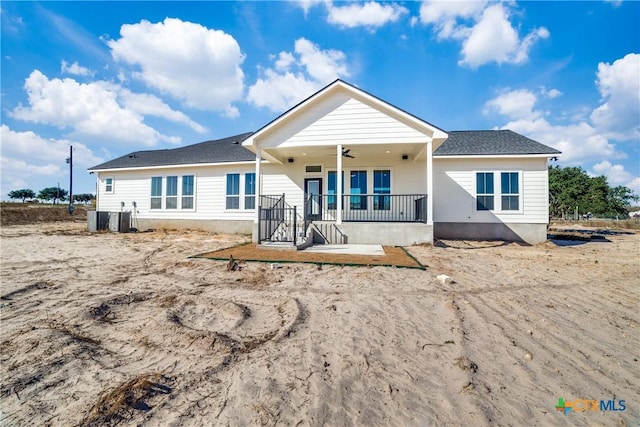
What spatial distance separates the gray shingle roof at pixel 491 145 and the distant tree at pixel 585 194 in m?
26.0

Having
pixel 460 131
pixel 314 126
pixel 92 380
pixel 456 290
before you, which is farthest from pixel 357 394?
pixel 460 131

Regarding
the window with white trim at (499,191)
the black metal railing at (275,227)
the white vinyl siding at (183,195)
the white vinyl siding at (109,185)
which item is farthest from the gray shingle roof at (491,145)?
the white vinyl siding at (109,185)

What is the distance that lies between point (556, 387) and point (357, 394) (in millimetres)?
1689

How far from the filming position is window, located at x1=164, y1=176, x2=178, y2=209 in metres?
15.4

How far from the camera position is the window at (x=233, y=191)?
1420cm

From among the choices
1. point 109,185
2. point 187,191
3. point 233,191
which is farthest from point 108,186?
point 233,191

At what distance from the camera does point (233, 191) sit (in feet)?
46.8

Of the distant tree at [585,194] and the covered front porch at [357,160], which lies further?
the distant tree at [585,194]

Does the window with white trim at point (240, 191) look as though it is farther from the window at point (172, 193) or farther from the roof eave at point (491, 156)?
the roof eave at point (491, 156)

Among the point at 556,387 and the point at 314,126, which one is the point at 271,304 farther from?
the point at 314,126

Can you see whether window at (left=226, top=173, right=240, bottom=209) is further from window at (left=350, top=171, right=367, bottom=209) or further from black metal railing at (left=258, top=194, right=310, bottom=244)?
window at (left=350, top=171, right=367, bottom=209)

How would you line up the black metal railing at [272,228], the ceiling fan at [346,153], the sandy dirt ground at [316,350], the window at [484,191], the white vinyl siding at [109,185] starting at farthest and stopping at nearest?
the white vinyl siding at [109,185], the window at [484,191], the ceiling fan at [346,153], the black metal railing at [272,228], the sandy dirt ground at [316,350]

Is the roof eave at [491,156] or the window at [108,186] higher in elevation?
the roof eave at [491,156]

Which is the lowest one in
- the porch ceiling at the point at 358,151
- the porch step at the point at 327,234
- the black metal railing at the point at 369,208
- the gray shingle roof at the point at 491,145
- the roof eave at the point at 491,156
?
the porch step at the point at 327,234
